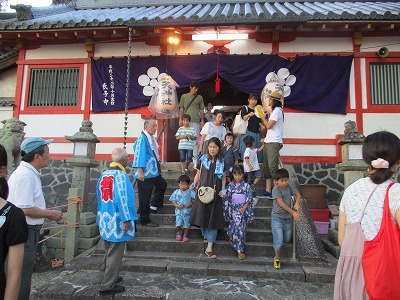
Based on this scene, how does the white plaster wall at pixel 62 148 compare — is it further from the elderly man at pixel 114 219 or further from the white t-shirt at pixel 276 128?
the white t-shirt at pixel 276 128

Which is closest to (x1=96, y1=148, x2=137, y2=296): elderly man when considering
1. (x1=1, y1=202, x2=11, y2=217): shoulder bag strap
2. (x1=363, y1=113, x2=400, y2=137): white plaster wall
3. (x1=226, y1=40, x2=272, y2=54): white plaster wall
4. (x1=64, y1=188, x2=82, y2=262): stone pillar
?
(x1=64, y1=188, x2=82, y2=262): stone pillar

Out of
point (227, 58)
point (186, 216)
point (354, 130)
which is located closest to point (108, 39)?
point (227, 58)

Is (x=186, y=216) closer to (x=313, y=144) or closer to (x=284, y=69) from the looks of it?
(x=313, y=144)

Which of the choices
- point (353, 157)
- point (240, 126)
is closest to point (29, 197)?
point (240, 126)

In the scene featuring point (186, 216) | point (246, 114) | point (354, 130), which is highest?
point (246, 114)

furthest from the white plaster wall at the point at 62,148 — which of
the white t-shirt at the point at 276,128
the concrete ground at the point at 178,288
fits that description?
the white t-shirt at the point at 276,128

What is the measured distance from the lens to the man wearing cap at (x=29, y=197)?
10.0 feet

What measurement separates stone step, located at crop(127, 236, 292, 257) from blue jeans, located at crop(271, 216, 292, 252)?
0.24 m

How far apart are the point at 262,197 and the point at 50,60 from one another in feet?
26.2

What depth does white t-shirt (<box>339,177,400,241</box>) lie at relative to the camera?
7.12 ft

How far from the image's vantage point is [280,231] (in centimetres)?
524

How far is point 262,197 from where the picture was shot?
21.7ft

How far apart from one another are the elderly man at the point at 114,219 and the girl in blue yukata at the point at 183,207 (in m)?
1.56

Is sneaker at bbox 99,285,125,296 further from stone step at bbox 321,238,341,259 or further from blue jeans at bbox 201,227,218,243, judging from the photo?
stone step at bbox 321,238,341,259
